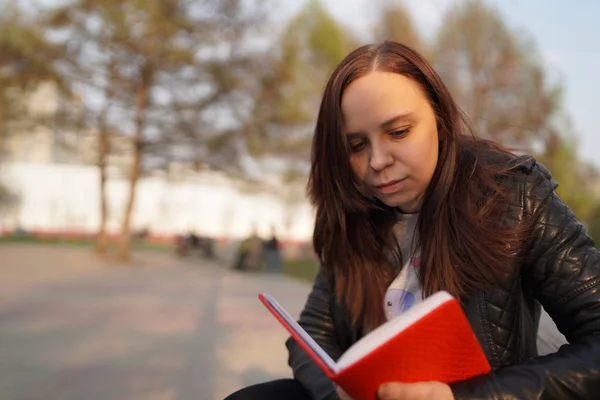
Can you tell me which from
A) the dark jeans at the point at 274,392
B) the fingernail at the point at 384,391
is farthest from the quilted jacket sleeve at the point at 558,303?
the dark jeans at the point at 274,392

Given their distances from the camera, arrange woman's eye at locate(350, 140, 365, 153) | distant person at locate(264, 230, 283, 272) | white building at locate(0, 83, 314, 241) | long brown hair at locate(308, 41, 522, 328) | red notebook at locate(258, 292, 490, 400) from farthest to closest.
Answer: white building at locate(0, 83, 314, 241), distant person at locate(264, 230, 283, 272), woman's eye at locate(350, 140, 365, 153), long brown hair at locate(308, 41, 522, 328), red notebook at locate(258, 292, 490, 400)

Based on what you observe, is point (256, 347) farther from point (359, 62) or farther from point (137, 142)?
point (137, 142)

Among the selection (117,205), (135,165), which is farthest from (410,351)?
(117,205)

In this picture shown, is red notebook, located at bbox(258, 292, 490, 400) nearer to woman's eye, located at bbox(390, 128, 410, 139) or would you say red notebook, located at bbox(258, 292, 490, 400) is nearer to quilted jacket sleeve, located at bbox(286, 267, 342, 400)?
quilted jacket sleeve, located at bbox(286, 267, 342, 400)

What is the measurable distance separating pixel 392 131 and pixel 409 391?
590 mm

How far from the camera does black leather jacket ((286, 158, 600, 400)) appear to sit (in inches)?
44.8

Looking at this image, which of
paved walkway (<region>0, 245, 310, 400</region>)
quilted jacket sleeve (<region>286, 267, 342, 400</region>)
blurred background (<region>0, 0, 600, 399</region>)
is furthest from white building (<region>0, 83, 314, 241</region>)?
quilted jacket sleeve (<region>286, 267, 342, 400</region>)

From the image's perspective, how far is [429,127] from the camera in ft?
4.58

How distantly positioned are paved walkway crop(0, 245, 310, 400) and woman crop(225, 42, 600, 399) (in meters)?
1.88

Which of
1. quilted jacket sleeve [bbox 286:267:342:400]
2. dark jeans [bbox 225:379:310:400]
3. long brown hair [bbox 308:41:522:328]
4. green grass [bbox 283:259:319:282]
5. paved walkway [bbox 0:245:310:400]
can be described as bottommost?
green grass [bbox 283:259:319:282]

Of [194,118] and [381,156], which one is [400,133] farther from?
[194,118]

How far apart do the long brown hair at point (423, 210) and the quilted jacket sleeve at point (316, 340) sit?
0.25ft

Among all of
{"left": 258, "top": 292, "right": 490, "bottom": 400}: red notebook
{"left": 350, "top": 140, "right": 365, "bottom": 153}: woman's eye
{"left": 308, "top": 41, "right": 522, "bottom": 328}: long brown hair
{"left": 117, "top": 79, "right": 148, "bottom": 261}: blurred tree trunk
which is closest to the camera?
{"left": 258, "top": 292, "right": 490, "bottom": 400}: red notebook

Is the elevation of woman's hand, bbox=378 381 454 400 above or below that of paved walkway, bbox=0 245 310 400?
above
